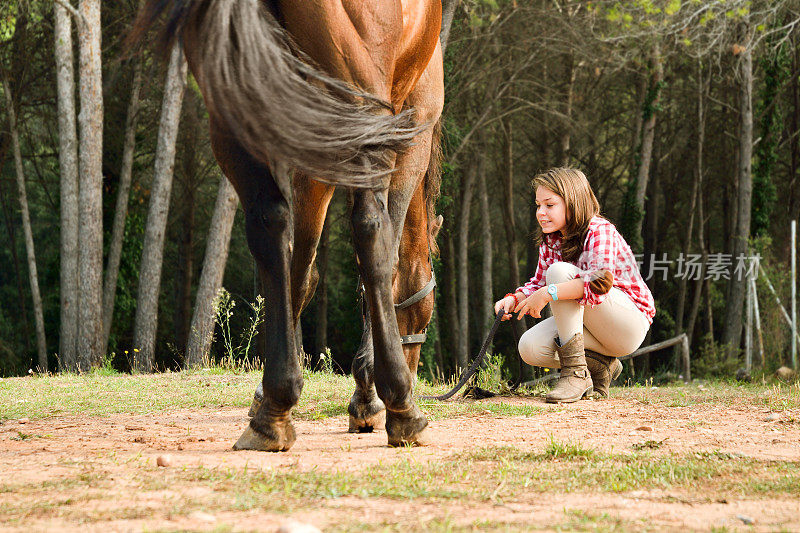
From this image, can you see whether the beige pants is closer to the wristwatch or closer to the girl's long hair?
the wristwatch

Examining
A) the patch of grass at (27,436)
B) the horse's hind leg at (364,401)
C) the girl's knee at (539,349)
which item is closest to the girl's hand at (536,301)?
the girl's knee at (539,349)

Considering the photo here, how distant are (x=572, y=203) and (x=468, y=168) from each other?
1680 cm

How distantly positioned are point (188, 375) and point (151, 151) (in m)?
13.2

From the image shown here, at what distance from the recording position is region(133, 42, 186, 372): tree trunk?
14883 mm

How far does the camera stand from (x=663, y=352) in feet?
77.2

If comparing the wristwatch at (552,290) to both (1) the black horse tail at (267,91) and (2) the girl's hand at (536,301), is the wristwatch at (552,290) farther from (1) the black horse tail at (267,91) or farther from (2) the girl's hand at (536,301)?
(1) the black horse tail at (267,91)

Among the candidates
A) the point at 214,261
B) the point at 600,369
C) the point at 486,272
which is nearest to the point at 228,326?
the point at 600,369

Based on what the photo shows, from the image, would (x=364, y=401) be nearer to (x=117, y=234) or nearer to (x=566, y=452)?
(x=566, y=452)

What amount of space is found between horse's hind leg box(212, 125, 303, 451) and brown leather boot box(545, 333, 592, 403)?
264 centimetres

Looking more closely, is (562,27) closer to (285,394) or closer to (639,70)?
(639,70)

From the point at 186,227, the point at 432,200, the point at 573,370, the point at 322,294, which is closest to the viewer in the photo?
the point at 432,200

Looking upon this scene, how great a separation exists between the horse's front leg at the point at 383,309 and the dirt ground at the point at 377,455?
136 mm

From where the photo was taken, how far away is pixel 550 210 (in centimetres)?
546

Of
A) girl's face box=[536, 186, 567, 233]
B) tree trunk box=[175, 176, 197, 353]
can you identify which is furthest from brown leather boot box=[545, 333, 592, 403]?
tree trunk box=[175, 176, 197, 353]
